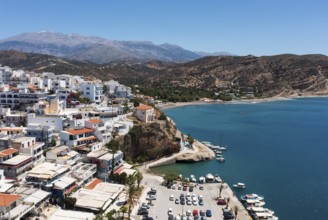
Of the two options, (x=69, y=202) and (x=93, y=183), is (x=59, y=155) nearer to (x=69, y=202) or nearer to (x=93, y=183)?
(x=93, y=183)

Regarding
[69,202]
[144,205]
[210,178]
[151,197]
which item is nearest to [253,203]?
[210,178]

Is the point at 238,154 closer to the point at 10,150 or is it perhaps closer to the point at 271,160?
the point at 271,160

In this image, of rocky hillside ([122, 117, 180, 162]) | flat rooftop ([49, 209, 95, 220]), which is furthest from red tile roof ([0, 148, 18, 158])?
rocky hillside ([122, 117, 180, 162])

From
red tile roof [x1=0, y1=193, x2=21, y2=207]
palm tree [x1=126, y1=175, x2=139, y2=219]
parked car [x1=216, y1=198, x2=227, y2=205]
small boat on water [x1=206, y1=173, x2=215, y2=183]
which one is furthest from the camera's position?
small boat on water [x1=206, y1=173, x2=215, y2=183]

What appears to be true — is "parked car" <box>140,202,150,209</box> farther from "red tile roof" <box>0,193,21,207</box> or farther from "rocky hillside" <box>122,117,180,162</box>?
"rocky hillside" <box>122,117,180,162</box>

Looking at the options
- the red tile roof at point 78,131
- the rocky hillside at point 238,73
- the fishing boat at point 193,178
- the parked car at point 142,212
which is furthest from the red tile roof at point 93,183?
the rocky hillside at point 238,73

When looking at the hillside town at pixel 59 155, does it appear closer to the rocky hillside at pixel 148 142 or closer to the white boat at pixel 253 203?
the rocky hillside at pixel 148 142
